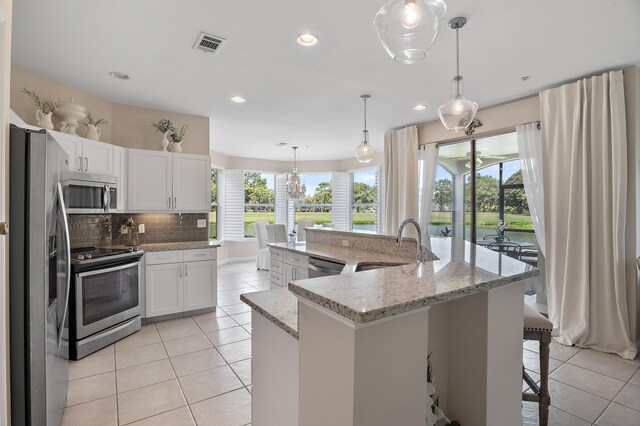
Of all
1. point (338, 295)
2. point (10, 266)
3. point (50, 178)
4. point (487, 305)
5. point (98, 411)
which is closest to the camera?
point (338, 295)

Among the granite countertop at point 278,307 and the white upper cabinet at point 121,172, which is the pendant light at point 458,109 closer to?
the granite countertop at point 278,307

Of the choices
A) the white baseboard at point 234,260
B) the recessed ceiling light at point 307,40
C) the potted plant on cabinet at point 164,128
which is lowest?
the white baseboard at point 234,260

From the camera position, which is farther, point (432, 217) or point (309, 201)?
point (309, 201)

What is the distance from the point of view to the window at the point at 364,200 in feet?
26.6

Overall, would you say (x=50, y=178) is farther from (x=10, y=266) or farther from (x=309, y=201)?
(x=309, y=201)

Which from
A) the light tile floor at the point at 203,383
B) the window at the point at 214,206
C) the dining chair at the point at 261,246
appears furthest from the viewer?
the window at the point at 214,206

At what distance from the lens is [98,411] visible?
225cm

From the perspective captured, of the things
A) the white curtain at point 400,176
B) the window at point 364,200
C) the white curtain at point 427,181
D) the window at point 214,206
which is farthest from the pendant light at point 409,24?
the window at point 214,206

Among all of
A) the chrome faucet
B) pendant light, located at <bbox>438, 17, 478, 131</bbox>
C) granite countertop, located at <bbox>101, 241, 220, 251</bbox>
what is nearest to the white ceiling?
pendant light, located at <bbox>438, 17, 478, 131</bbox>

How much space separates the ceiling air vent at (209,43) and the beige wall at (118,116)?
193cm

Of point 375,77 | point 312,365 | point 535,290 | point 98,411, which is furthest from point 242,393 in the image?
point 535,290

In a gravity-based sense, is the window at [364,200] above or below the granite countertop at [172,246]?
above

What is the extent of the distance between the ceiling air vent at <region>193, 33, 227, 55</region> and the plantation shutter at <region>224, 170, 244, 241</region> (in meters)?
5.20

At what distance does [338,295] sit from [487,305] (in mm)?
659
